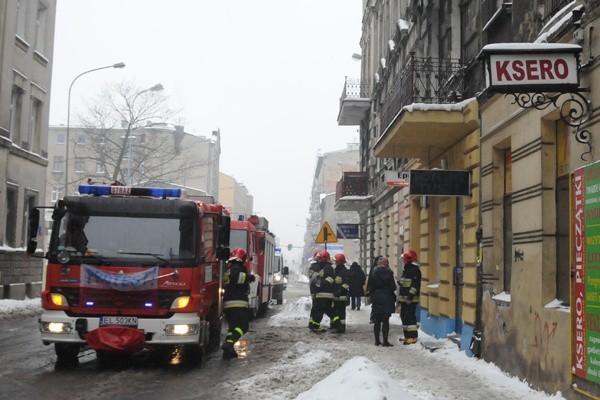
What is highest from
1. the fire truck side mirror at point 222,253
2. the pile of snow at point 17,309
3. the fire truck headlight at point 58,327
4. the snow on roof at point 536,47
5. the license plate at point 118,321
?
the snow on roof at point 536,47

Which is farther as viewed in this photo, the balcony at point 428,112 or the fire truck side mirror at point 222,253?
the balcony at point 428,112

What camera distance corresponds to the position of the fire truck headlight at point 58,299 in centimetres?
1035

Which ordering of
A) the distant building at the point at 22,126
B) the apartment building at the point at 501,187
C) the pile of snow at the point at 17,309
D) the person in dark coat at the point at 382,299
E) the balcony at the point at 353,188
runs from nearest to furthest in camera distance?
the apartment building at the point at 501,187 → the person in dark coat at the point at 382,299 → the pile of snow at the point at 17,309 → the distant building at the point at 22,126 → the balcony at the point at 353,188

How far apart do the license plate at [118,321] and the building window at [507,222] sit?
539 centimetres

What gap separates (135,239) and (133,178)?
41.1m

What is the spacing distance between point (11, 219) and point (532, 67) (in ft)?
76.3

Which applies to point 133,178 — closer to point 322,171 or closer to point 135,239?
point 135,239

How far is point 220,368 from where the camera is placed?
11.0m

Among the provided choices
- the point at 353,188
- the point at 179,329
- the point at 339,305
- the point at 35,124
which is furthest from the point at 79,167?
the point at 179,329

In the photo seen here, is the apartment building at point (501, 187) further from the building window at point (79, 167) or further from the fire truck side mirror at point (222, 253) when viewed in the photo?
the building window at point (79, 167)

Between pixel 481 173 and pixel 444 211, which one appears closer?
A: pixel 481 173

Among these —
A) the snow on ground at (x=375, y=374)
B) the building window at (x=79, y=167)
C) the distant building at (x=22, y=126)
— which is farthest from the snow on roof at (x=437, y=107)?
the building window at (x=79, y=167)

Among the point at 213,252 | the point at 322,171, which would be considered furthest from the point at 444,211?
the point at 322,171

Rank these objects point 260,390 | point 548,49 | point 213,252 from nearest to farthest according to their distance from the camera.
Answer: point 548,49
point 260,390
point 213,252
